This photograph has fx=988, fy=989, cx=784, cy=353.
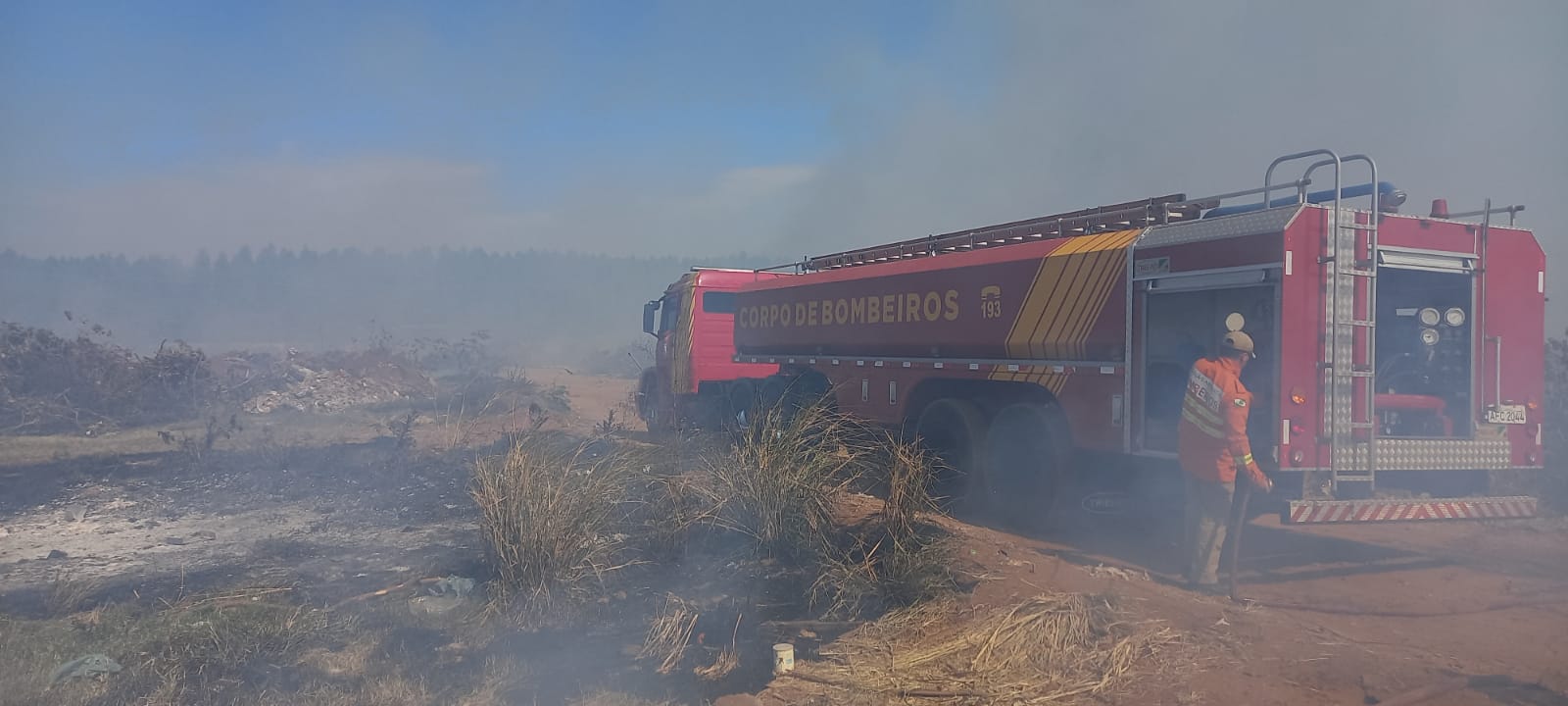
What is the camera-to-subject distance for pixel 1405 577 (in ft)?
22.2

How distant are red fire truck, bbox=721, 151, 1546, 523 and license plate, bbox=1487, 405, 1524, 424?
0.06ft

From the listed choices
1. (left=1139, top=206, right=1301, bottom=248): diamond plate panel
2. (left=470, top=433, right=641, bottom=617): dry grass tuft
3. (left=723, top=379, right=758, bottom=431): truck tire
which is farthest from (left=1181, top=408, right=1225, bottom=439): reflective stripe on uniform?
(left=723, top=379, right=758, bottom=431): truck tire

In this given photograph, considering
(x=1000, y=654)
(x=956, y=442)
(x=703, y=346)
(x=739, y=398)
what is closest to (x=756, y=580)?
(x=1000, y=654)

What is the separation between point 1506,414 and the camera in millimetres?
7062

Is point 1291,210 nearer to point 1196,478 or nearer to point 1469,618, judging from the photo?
point 1196,478

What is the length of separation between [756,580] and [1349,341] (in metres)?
4.13

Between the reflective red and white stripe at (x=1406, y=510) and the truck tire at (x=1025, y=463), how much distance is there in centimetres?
195

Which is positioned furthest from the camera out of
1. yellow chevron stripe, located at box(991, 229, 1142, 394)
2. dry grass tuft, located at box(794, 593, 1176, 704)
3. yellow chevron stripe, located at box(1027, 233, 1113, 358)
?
yellow chevron stripe, located at box(1027, 233, 1113, 358)

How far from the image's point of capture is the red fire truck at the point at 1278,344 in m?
6.32

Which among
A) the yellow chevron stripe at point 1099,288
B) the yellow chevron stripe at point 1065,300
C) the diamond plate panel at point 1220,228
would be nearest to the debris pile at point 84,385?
the yellow chevron stripe at point 1065,300

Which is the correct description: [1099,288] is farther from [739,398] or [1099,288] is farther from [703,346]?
[703,346]

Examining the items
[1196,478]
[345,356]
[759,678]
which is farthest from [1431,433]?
[345,356]

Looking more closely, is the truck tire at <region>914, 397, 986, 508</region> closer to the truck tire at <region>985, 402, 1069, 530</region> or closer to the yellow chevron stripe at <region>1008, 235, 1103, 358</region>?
the truck tire at <region>985, 402, 1069, 530</region>

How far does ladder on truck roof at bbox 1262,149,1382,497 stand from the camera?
6320 mm
